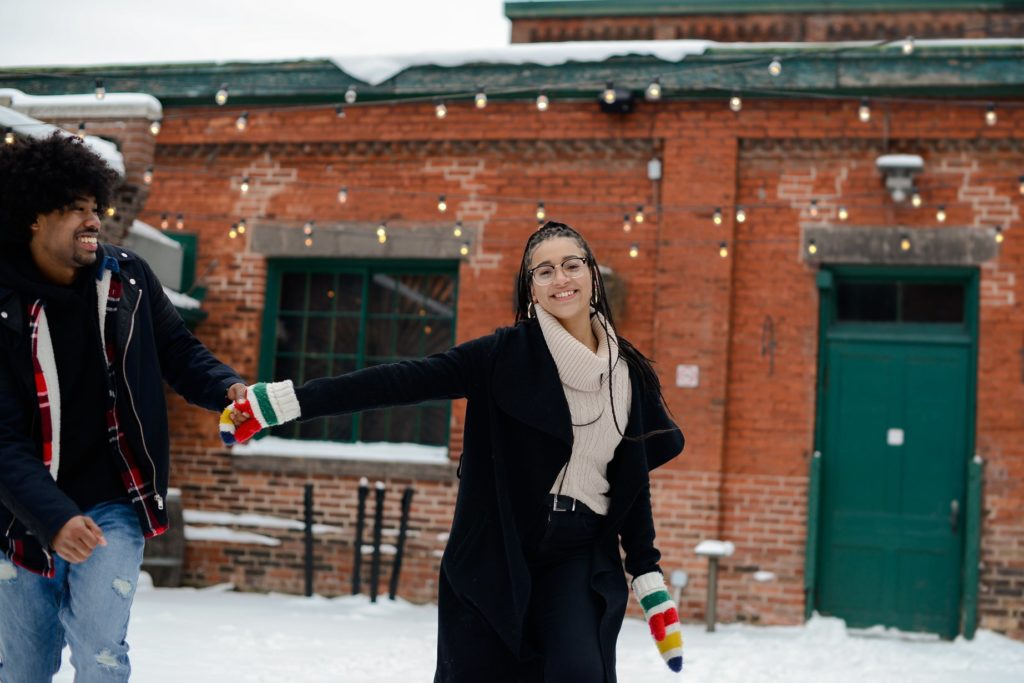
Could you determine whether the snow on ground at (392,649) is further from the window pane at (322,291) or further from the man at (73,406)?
the man at (73,406)

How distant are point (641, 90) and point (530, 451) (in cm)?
626

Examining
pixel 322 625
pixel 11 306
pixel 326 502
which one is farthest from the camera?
pixel 326 502

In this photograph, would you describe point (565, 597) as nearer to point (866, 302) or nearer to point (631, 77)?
point (866, 302)

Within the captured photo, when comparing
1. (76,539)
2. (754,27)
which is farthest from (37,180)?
(754,27)

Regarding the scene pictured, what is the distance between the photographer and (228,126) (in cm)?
983

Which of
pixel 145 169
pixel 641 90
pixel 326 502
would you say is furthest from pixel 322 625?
pixel 641 90

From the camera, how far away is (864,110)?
8430 millimetres

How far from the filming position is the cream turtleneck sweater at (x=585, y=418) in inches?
129

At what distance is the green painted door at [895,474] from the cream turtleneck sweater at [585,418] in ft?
19.0

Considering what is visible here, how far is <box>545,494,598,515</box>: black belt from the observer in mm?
3234

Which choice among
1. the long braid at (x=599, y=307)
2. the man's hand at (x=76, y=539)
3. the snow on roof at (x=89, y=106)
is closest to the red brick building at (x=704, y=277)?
the snow on roof at (x=89, y=106)

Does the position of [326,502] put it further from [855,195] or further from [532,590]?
[532,590]

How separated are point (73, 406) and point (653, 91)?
5.98 m

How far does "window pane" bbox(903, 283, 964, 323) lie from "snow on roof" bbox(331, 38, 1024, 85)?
1.83m
